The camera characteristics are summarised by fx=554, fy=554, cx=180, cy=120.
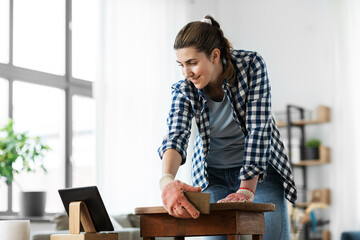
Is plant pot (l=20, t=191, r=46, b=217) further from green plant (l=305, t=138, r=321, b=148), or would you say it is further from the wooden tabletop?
green plant (l=305, t=138, r=321, b=148)

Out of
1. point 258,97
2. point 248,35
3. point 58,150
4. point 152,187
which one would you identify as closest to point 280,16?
point 248,35

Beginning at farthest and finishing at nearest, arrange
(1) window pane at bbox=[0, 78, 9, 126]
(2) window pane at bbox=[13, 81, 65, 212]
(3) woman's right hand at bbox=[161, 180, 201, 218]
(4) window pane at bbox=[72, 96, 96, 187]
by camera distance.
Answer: (4) window pane at bbox=[72, 96, 96, 187], (2) window pane at bbox=[13, 81, 65, 212], (1) window pane at bbox=[0, 78, 9, 126], (3) woman's right hand at bbox=[161, 180, 201, 218]

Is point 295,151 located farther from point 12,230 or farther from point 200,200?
point 200,200

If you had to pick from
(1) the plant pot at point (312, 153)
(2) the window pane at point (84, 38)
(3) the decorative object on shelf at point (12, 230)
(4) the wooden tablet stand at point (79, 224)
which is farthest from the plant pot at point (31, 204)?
(1) the plant pot at point (312, 153)

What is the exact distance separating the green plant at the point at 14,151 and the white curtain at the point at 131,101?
0.71 m

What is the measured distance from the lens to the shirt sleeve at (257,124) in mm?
1694

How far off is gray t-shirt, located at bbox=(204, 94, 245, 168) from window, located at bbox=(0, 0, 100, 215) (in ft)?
8.32

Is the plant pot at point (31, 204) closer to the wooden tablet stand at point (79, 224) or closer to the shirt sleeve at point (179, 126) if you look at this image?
the wooden tablet stand at point (79, 224)

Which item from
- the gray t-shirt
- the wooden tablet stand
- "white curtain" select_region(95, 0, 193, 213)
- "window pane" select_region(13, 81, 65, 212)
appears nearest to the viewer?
the wooden tablet stand

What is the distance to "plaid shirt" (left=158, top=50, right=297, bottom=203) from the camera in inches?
68.1

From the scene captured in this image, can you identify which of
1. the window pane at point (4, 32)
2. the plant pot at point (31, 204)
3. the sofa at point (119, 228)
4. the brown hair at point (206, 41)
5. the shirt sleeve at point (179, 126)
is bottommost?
the sofa at point (119, 228)

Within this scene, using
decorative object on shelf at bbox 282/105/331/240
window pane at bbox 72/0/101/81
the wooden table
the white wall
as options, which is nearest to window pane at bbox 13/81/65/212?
window pane at bbox 72/0/101/81

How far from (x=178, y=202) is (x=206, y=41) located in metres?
0.55

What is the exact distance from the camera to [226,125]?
1.84 meters
